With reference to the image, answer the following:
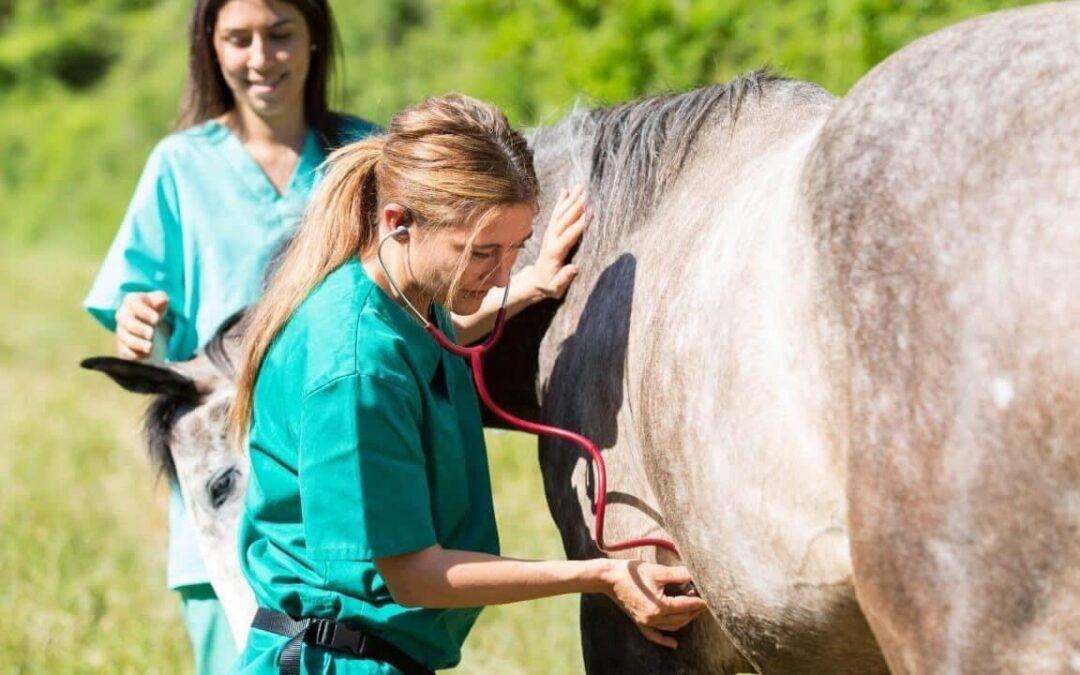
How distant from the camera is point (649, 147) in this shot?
2.60 m

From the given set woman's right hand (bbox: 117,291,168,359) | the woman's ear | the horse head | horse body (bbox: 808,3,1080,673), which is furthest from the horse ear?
horse body (bbox: 808,3,1080,673)

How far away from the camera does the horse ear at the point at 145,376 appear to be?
2.86 m

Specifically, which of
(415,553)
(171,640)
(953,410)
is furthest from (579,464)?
(171,640)

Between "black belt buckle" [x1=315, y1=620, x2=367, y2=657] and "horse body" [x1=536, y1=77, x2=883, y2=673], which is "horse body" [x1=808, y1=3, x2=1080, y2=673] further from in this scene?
"black belt buckle" [x1=315, y1=620, x2=367, y2=657]

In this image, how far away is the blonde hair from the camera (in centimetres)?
206

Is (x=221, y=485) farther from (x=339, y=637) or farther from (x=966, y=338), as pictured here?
(x=966, y=338)

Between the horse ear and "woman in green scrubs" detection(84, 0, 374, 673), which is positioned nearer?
the horse ear

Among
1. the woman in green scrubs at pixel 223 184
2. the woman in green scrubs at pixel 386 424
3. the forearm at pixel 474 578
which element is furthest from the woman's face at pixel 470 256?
the woman in green scrubs at pixel 223 184

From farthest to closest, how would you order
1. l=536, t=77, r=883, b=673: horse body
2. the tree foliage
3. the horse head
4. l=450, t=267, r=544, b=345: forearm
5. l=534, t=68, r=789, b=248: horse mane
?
the tree foliage
the horse head
l=450, t=267, r=544, b=345: forearm
l=534, t=68, r=789, b=248: horse mane
l=536, t=77, r=883, b=673: horse body

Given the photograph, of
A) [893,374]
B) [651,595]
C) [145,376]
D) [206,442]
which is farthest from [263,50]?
[893,374]

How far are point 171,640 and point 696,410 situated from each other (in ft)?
10.3

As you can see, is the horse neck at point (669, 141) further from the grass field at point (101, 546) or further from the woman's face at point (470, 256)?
the grass field at point (101, 546)

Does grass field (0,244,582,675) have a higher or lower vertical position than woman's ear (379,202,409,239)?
lower

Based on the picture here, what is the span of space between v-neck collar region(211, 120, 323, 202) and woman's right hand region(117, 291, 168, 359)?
42 cm
